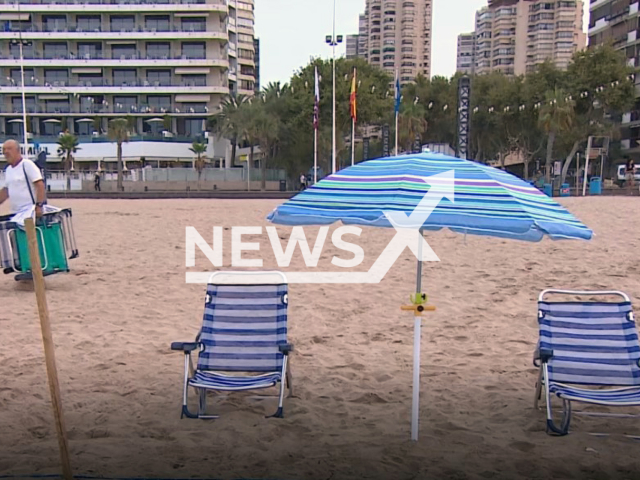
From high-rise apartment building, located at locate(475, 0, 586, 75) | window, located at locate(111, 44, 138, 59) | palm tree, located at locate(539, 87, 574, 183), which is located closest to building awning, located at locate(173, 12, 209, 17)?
window, located at locate(111, 44, 138, 59)

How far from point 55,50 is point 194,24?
11.4 m

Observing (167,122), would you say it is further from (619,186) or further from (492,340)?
(492,340)

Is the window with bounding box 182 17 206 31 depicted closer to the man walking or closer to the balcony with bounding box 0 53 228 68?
the balcony with bounding box 0 53 228 68

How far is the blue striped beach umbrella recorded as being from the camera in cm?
279

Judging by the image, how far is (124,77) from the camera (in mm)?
52500

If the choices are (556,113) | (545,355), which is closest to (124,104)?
(556,113)

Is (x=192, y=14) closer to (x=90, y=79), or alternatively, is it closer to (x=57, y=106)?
(x=90, y=79)

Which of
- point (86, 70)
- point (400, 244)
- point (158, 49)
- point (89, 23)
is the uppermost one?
point (89, 23)

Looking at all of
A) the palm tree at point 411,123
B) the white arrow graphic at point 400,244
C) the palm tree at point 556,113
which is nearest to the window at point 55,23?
the palm tree at point 411,123

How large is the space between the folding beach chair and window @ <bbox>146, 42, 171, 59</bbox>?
51.5 meters

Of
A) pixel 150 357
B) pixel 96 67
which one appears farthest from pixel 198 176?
pixel 150 357

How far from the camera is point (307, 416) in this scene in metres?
3.80

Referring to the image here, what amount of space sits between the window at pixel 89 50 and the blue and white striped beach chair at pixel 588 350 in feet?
172

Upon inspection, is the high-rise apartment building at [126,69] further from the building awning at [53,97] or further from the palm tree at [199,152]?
the palm tree at [199,152]
